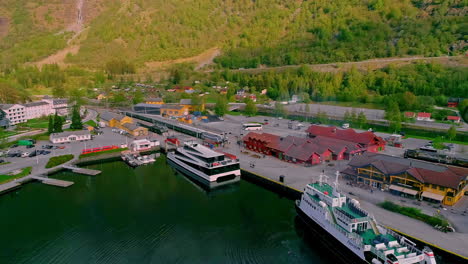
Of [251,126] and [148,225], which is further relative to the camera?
[251,126]

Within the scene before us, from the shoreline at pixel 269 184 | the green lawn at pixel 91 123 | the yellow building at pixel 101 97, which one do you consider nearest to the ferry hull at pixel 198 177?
the shoreline at pixel 269 184

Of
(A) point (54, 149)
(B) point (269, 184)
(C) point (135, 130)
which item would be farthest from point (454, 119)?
(A) point (54, 149)

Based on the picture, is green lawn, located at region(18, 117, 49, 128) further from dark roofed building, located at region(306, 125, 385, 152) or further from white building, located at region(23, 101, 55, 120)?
dark roofed building, located at region(306, 125, 385, 152)

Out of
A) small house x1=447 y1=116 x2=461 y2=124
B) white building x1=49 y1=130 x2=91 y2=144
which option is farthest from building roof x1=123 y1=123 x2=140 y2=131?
small house x1=447 y1=116 x2=461 y2=124

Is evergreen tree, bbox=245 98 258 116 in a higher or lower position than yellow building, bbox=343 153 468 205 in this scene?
higher

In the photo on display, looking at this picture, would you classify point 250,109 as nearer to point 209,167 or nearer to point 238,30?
point 209,167

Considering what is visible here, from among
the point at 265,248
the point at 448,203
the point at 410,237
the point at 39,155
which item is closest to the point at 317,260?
the point at 265,248

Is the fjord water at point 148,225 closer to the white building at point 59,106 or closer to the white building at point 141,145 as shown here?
the white building at point 141,145
